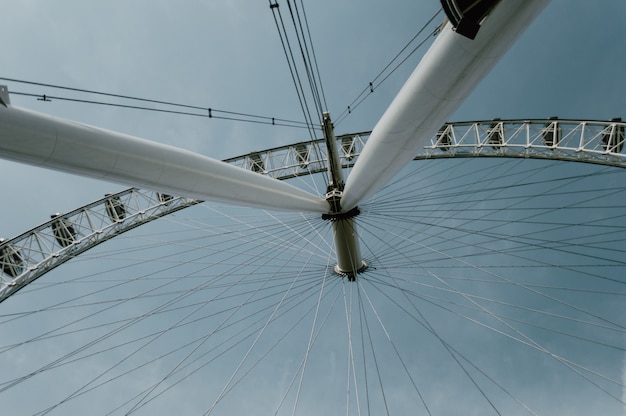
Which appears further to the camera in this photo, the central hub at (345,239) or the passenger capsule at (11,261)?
the passenger capsule at (11,261)

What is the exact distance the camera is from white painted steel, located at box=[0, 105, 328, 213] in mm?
5223

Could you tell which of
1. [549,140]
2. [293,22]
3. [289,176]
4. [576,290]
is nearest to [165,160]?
[293,22]

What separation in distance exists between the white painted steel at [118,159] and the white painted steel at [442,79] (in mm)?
3012

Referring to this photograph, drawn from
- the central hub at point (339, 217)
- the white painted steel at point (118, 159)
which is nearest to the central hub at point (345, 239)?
the central hub at point (339, 217)

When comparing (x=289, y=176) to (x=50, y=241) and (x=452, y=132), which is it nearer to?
(x=452, y=132)

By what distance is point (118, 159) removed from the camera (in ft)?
20.2

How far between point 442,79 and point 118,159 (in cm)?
494

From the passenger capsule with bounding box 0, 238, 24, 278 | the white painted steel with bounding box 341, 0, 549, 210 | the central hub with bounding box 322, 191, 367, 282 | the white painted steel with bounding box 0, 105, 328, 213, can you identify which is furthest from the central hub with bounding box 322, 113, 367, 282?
the passenger capsule with bounding box 0, 238, 24, 278

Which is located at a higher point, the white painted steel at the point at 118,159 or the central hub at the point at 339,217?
the white painted steel at the point at 118,159

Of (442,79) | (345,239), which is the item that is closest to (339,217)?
(345,239)

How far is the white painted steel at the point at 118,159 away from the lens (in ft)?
17.1

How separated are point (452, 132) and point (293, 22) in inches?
629

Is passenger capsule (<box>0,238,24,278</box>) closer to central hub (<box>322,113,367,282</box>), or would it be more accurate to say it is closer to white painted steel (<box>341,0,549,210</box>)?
central hub (<box>322,113,367,282</box>)

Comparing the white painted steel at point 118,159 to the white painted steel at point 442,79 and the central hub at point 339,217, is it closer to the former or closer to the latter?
the white painted steel at point 442,79
